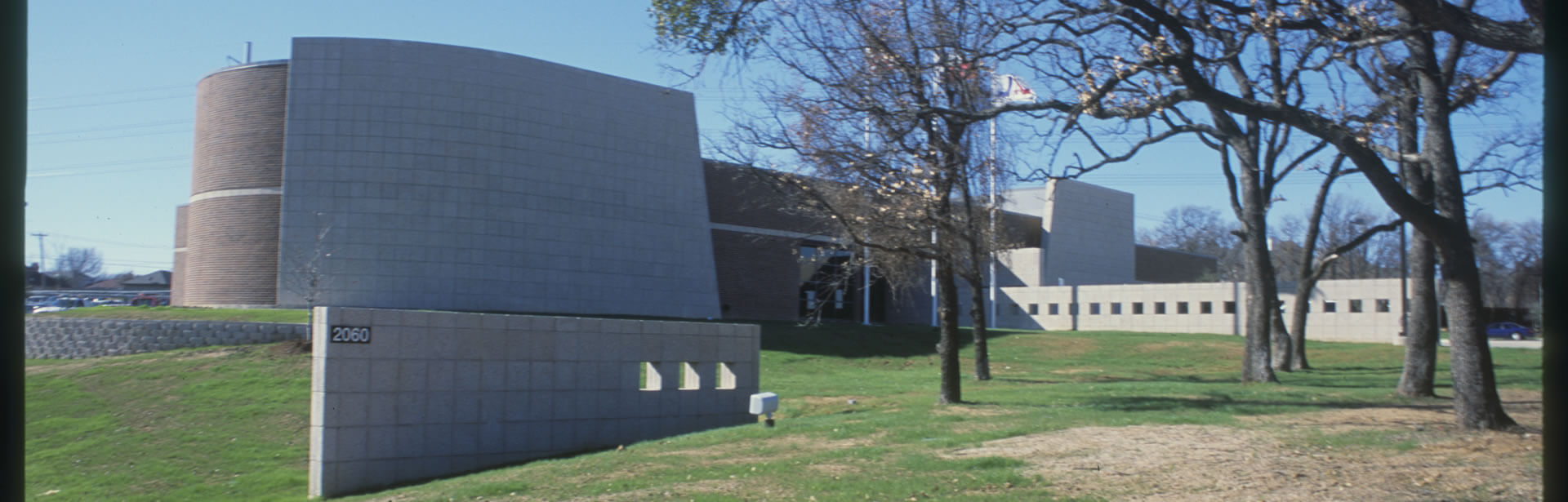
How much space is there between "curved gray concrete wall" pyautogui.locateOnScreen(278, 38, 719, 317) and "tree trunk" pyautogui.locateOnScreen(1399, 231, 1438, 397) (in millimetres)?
34980

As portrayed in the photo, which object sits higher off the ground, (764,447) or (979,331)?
(979,331)

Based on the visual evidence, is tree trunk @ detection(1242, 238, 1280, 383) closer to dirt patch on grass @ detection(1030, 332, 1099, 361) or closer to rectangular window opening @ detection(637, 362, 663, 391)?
rectangular window opening @ detection(637, 362, 663, 391)

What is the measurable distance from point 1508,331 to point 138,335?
220ft

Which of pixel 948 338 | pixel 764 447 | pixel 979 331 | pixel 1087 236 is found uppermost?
pixel 1087 236

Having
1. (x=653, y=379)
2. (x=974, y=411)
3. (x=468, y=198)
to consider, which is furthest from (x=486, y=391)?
(x=468, y=198)

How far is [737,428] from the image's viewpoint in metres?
16.6

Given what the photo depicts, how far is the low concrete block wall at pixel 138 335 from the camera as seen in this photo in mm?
31984

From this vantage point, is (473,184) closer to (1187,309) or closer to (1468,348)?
(1187,309)

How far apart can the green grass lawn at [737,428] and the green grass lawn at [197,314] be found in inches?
199

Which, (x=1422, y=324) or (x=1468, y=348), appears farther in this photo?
(x=1422, y=324)

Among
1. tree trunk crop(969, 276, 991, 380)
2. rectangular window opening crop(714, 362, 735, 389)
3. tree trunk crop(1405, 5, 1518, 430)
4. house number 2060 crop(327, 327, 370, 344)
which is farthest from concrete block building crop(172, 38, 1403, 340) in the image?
tree trunk crop(1405, 5, 1518, 430)

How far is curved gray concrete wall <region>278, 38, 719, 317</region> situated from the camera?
136ft

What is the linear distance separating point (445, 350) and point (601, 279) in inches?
1257

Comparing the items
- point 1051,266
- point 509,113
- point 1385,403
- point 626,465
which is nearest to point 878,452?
point 626,465
